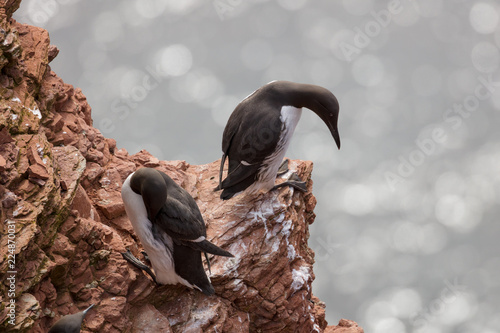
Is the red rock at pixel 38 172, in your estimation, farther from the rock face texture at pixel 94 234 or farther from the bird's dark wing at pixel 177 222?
the bird's dark wing at pixel 177 222

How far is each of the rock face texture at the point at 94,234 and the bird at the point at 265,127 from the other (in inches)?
14.2

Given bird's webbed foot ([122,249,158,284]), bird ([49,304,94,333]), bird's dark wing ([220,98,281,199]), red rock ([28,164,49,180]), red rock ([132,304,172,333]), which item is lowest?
bird ([49,304,94,333])

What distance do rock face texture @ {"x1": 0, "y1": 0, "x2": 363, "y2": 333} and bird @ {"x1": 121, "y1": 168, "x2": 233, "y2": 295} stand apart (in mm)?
248

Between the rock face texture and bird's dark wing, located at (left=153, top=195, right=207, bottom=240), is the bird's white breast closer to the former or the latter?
the rock face texture

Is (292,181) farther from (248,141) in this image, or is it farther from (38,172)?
(38,172)

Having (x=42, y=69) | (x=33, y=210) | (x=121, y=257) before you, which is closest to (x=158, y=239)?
(x=121, y=257)

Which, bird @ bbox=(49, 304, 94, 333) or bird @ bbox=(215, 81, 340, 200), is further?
bird @ bbox=(215, 81, 340, 200)

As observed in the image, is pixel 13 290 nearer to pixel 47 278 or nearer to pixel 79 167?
pixel 47 278

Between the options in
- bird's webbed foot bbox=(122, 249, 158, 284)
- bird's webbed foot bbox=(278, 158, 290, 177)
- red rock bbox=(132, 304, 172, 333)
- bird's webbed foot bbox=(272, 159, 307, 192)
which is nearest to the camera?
red rock bbox=(132, 304, 172, 333)

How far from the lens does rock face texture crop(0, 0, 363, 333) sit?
189 inches

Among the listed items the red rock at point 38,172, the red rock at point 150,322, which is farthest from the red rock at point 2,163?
the red rock at point 150,322

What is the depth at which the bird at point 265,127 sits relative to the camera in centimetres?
606

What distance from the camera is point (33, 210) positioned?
4797mm

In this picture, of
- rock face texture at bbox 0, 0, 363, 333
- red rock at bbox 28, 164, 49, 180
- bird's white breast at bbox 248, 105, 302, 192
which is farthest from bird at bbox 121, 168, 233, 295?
bird's white breast at bbox 248, 105, 302, 192
